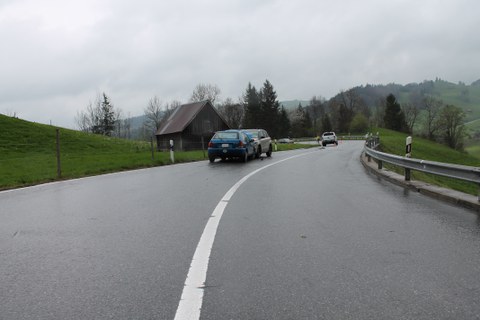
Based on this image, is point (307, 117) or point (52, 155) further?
point (307, 117)

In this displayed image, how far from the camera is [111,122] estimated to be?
296ft

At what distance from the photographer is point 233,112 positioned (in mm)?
99375

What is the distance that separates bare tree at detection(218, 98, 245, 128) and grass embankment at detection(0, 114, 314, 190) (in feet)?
195

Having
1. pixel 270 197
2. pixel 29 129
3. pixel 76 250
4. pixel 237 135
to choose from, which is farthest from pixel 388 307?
pixel 29 129

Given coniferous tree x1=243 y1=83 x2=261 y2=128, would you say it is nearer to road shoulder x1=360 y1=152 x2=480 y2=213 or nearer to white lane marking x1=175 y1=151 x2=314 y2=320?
road shoulder x1=360 y1=152 x2=480 y2=213

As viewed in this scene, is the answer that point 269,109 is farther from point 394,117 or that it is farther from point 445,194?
point 445,194

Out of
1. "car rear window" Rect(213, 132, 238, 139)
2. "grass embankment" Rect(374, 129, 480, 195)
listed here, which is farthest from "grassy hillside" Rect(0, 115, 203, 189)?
"grass embankment" Rect(374, 129, 480, 195)

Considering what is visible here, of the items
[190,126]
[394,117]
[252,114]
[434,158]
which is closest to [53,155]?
[190,126]

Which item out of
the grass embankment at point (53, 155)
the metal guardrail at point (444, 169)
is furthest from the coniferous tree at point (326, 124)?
the metal guardrail at point (444, 169)

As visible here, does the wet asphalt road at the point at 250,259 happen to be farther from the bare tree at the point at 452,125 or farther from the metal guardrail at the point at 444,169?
the bare tree at the point at 452,125

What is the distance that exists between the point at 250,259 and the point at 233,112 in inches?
3786

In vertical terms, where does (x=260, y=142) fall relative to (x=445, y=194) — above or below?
above

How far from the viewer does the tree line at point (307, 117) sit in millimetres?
88750

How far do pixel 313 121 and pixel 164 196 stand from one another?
117289 millimetres
